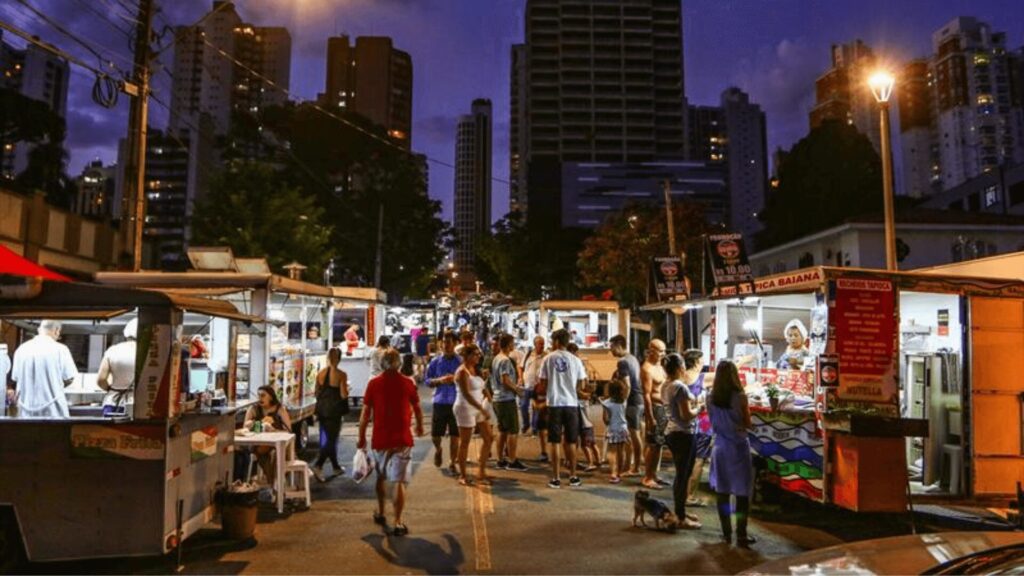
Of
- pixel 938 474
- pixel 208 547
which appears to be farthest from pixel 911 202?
pixel 208 547

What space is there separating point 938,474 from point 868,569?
6.11 metres

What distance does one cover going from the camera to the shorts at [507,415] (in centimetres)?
927

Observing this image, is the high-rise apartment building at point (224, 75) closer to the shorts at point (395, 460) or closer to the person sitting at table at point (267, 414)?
the person sitting at table at point (267, 414)

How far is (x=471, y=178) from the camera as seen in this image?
17812cm

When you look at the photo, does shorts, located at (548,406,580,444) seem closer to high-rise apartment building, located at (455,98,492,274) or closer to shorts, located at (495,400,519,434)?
shorts, located at (495,400,519,434)

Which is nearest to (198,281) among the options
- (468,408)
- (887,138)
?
(468,408)

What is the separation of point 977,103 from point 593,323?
411 feet

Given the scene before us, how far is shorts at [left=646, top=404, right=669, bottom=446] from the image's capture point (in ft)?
27.0

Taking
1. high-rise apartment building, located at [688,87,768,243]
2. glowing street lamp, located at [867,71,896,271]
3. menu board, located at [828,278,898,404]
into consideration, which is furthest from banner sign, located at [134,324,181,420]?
high-rise apartment building, located at [688,87,768,243]

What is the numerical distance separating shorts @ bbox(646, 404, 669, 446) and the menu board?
6.90 ft

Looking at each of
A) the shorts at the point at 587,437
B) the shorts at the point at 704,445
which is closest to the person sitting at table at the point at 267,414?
the shorts at the point at 587,437

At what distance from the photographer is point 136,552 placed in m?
5.36

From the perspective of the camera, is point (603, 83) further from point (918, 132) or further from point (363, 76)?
point (918, 132)

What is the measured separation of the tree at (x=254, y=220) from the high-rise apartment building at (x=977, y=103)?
11581 cm
